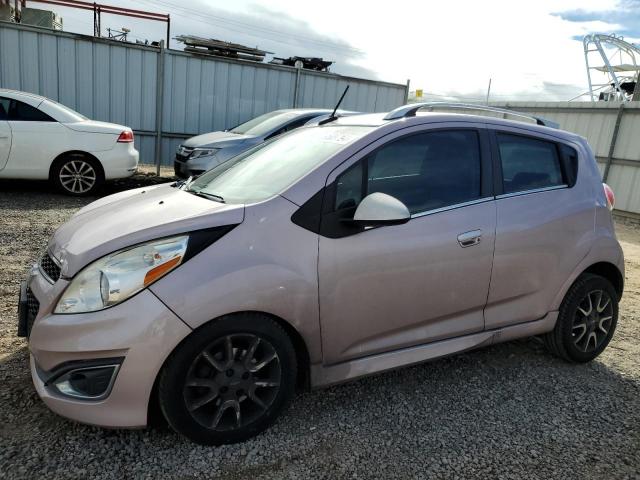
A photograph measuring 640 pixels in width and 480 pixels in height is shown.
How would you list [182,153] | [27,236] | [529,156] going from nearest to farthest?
[529,156], [27,236], [182,153]

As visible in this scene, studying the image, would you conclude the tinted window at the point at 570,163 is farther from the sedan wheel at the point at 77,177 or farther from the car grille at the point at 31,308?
the sedan wheel at the point at 77,177

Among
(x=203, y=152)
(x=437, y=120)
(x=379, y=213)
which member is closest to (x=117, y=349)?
(x=379, y=213)

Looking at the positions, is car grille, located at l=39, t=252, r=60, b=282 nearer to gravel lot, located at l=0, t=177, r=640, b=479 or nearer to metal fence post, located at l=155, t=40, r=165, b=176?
gravel lot, located at l=0, t=177, r=640, b=479

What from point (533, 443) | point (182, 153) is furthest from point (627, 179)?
point (533, 443)

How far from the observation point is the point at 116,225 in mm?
2467

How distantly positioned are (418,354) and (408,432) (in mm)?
415

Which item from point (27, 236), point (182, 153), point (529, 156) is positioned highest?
point (529, 156)

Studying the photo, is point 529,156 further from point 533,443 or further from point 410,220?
point 533,443

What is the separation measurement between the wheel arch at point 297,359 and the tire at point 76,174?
6406mm

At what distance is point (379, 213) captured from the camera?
245cm

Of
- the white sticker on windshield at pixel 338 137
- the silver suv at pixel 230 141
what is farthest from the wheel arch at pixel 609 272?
the silver suv at pixel 230 141

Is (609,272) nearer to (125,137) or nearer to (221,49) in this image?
(125,137)

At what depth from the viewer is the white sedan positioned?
7363 mm

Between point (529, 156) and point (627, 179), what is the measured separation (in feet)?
33.1
